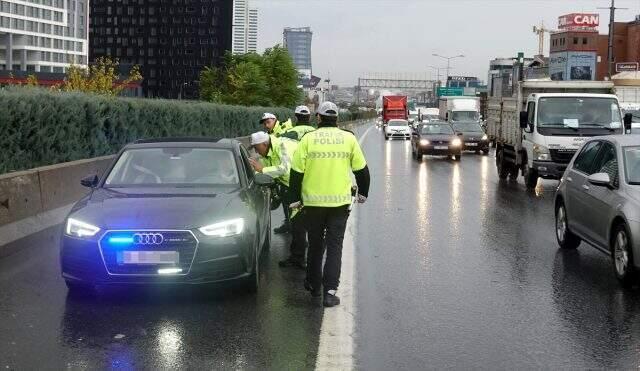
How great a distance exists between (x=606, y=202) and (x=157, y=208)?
4583 mm

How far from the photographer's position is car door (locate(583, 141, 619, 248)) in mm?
8586

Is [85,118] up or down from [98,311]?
up

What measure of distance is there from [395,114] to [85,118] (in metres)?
68.8

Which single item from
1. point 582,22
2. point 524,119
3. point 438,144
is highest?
point 582,22

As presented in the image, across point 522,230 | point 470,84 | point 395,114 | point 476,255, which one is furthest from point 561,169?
point 470,84

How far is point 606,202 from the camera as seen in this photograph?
865cm

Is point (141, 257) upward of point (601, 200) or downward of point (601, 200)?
downward

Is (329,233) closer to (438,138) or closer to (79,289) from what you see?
(79,289)

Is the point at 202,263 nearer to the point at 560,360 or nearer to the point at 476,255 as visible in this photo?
the point at 560,360

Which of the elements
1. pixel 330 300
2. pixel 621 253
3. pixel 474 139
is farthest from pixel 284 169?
pixel 474 139

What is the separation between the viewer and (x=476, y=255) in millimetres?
9836

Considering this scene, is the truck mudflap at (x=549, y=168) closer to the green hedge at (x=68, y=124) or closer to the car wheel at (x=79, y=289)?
the green hedge at (x=68, y=124)

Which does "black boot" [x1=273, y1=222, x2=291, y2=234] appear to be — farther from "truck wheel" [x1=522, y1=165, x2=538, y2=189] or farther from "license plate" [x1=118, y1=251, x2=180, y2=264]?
"truck wheel" [x1=522, y1=165, x2=538, y2=189]

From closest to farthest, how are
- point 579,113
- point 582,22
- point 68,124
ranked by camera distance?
point 68,124 → point 579,113 → point 582,22
